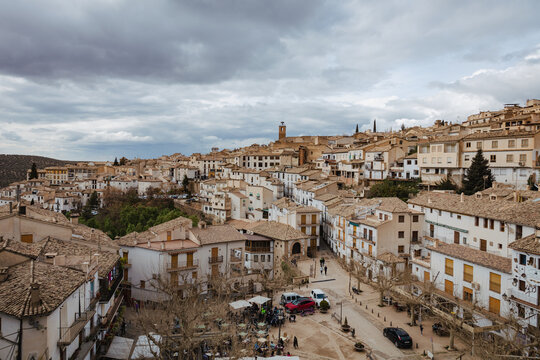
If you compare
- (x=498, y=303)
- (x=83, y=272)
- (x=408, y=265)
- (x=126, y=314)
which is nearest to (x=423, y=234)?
(x=408, y=265)

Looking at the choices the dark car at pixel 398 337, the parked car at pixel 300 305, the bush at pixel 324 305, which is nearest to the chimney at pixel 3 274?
the parked car at pixel 300 305

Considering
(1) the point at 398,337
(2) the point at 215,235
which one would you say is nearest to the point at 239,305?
(2) the point at 215,235

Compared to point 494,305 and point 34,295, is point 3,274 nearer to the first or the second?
point 34,295

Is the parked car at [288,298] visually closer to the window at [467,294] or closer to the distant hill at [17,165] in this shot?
the window at [467,294]

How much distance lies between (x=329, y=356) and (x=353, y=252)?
18862 millimetres

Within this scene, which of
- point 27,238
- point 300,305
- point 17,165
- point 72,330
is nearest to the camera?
point 72,330

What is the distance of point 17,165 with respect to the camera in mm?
163375

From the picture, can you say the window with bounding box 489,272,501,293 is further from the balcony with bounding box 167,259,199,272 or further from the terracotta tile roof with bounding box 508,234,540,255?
the balcony with bounding box 167,259,199,272

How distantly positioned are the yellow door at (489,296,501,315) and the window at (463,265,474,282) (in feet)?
6.09

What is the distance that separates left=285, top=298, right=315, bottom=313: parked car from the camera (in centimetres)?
2891

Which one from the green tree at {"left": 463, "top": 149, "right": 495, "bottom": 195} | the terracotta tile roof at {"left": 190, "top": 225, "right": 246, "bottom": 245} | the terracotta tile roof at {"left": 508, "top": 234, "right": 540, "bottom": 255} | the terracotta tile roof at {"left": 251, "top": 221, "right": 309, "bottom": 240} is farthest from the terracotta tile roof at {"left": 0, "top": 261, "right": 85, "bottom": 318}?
the green tree at {"left": 463, "top": 149, "right": 495, "bottom": 195}

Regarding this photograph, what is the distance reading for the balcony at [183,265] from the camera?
31108 mm

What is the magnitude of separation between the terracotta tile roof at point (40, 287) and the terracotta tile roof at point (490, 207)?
2737 cm

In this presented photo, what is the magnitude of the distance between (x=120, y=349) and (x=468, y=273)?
22.9 metres
